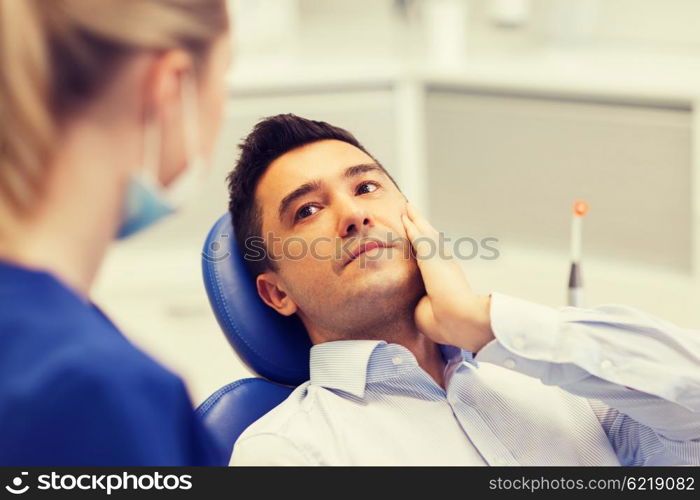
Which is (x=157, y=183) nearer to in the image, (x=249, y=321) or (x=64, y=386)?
(x=64, y=386)

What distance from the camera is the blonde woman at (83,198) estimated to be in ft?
2.37

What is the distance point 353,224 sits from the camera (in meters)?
1.23

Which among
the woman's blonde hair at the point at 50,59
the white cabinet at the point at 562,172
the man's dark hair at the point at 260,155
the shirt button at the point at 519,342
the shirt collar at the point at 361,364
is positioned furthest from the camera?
the white cabinet at the point at 562,172

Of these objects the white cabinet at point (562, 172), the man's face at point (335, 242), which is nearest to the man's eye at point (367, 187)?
the man's face at point (335, 242)

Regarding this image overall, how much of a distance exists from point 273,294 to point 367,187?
19 centimetres

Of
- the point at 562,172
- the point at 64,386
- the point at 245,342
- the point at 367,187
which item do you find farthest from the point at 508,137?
the point at 64,386

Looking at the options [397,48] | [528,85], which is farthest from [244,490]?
[397,48]

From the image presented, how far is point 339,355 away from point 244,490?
30 centimetres

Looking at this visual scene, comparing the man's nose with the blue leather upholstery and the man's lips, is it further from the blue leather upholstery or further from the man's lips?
the blue leather upholstery

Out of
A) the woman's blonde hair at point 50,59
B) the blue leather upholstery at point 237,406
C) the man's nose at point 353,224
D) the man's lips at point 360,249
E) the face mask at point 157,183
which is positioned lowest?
the blue leather upholstery at point 237,406

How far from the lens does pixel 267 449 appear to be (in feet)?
3.64

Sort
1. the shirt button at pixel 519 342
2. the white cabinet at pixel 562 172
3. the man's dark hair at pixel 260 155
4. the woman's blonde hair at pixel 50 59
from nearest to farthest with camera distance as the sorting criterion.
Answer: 1. the woman's blonde hair at pixel 50 59
2. the shirt button at pixel 519 342
3. the man's dark hair at pixel 260 155
4. the white cabinet at pixel 562 172

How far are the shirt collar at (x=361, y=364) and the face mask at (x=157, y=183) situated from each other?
17.6 inches

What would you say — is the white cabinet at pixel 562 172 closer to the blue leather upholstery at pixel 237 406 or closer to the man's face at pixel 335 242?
the man's face at pixel 335 242
